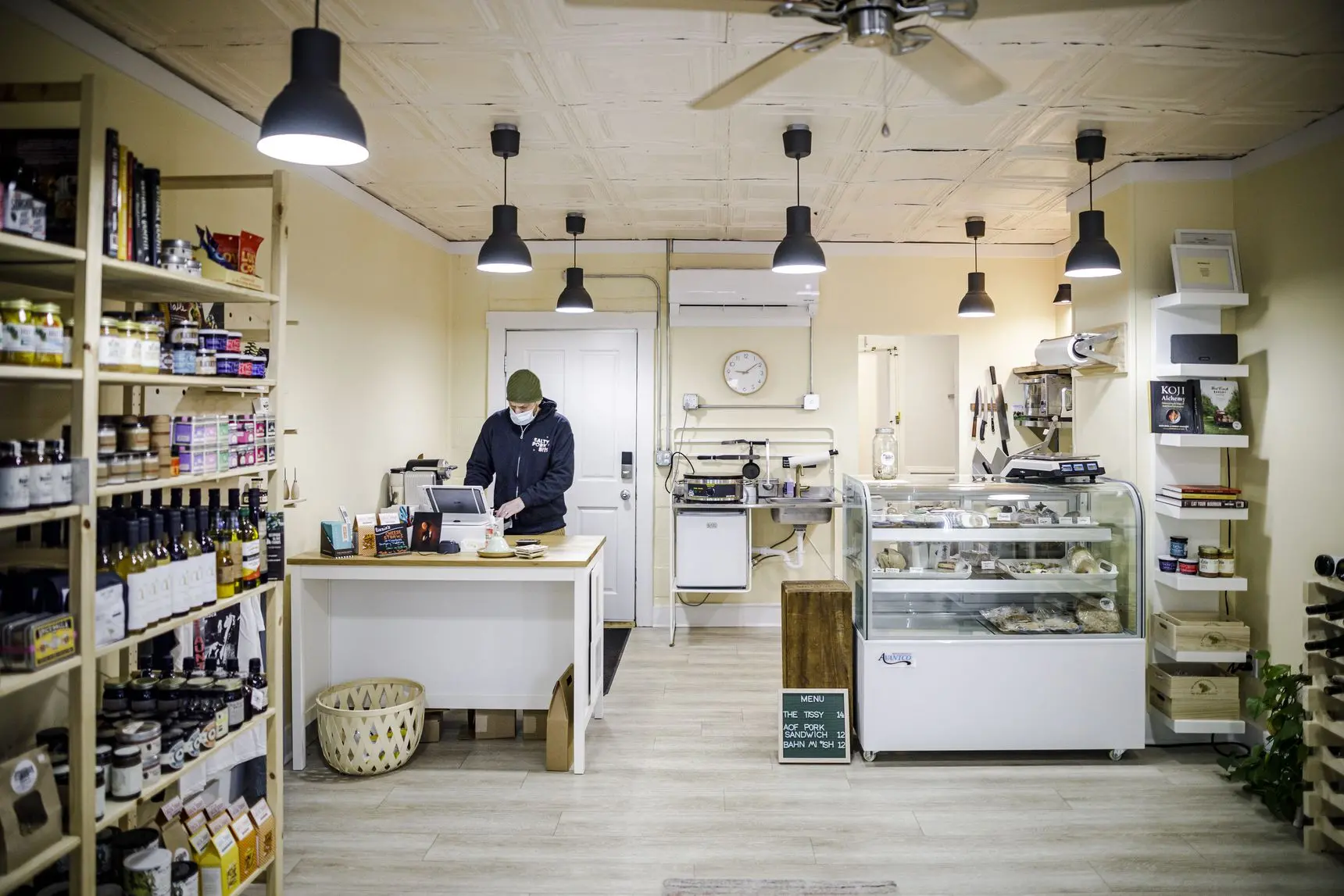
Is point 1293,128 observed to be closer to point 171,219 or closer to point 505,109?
point 505,109

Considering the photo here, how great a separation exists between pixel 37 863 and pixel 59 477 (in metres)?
0.81

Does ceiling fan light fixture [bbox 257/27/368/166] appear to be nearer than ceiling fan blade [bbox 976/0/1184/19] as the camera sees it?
No

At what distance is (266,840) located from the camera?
254 cm

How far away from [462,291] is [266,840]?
4.41 meters

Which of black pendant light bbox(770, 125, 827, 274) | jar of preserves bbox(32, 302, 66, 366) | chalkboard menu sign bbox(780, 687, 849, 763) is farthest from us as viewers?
black pendant light bbox(770, 125, 827, 274)

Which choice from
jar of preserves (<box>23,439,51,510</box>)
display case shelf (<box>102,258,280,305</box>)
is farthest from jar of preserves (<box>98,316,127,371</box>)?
jar of preserves (<box>23,439,51,510</box>)

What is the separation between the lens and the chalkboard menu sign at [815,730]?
3645 mm

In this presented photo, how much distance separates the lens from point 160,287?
2287 millimetres

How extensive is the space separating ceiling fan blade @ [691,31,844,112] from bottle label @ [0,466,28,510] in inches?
70.4

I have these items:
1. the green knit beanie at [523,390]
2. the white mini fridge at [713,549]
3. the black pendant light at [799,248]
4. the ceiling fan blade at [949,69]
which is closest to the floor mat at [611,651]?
the white mini fridge at [713,549]

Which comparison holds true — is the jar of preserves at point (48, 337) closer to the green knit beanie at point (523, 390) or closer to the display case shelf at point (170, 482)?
the display case shelf at point (170, 482)

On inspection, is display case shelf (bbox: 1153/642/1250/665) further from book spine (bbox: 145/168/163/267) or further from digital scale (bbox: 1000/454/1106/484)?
book spine (bbox: 145/168/163/267)

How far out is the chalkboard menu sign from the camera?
364 cm

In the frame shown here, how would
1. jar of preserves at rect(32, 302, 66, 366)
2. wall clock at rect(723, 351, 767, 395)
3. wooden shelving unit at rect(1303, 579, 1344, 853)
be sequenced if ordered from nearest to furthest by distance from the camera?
jar of preserves at rect(32, 302, 66, 366) < wooden shelving unit at rect(1303, 579, 1344, 853) < wall clock at rect(723, 351, 767, 395)
